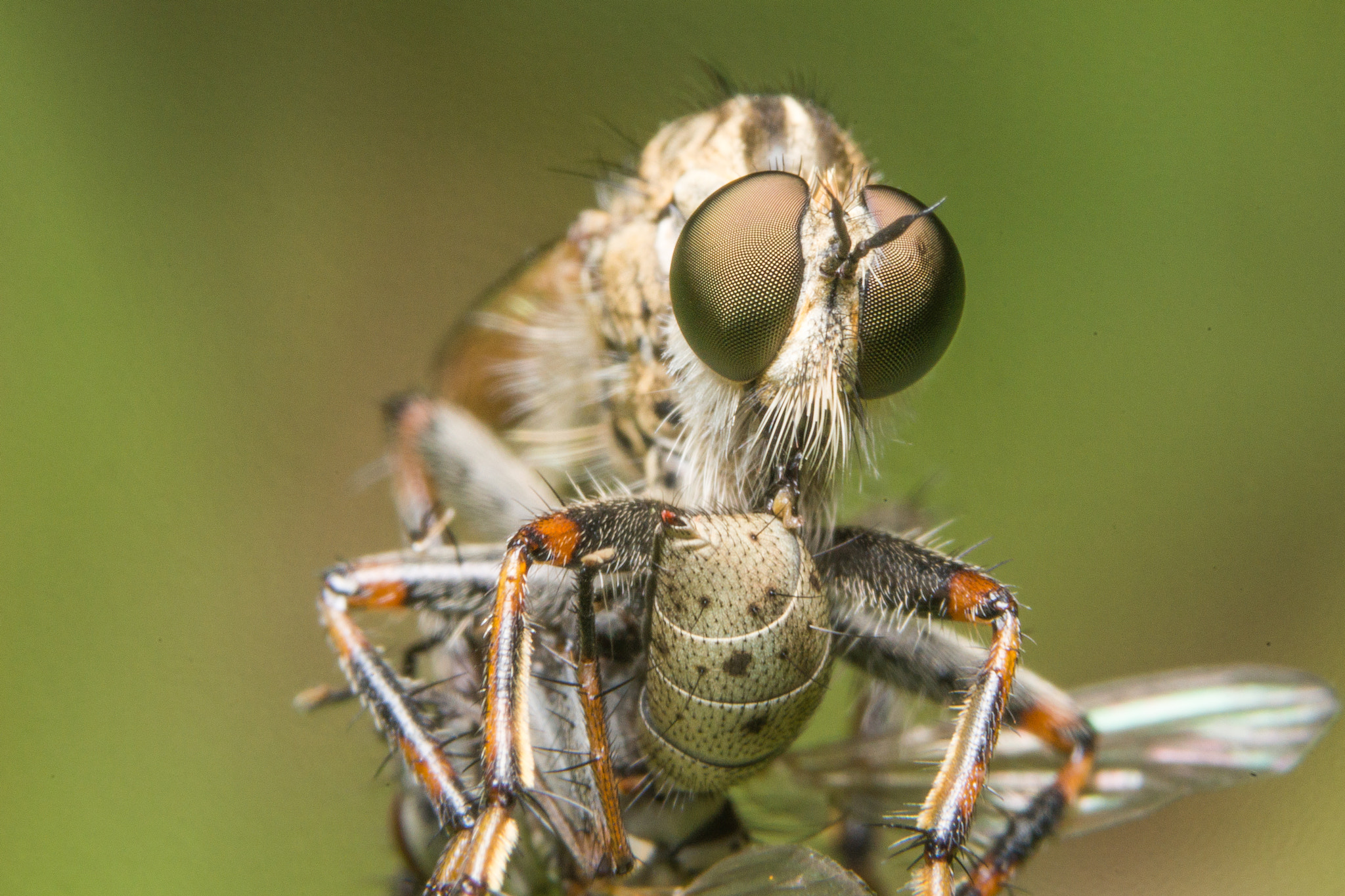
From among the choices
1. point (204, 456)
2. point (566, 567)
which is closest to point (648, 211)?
point (566, 567)

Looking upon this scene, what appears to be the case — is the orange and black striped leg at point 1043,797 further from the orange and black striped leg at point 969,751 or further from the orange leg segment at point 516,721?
the orange leg segment at point 516,721

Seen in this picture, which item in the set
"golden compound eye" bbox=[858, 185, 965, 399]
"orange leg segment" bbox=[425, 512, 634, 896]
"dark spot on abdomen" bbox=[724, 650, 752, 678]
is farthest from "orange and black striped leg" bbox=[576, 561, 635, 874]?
"golden compound eye" bbox=[858, 185, 965, 399]

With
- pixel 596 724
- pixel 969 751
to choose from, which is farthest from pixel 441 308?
pixel 969 751

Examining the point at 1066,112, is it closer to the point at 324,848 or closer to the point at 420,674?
the point at 420,674

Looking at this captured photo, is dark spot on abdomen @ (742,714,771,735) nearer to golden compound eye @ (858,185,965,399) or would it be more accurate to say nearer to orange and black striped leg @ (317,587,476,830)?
orange and black striped leg @ (317,587,476,830)

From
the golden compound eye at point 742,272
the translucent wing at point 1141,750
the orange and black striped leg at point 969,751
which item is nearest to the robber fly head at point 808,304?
the golden compound eye at point 742,272

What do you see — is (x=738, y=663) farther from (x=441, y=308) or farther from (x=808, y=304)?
(x=441, y=308)
